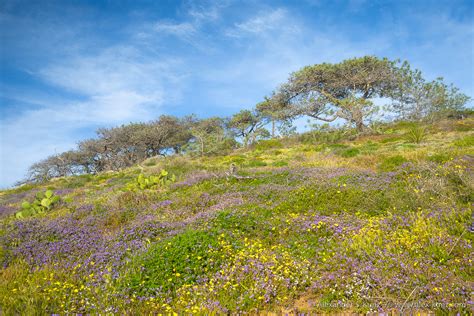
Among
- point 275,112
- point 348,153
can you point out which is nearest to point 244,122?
point 275,112

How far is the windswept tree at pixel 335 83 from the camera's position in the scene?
37.2 m

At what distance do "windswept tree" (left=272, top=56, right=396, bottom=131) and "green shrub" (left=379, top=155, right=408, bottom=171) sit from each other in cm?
2381

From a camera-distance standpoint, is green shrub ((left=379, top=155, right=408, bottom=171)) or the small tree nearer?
green shrub ((left=379, top=155, right=408, bottom=171))

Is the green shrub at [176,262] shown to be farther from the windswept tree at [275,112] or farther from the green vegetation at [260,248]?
the windswept tree at [275,112]

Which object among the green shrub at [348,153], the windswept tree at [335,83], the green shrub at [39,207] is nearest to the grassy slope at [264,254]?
the green shrub at [39,207]

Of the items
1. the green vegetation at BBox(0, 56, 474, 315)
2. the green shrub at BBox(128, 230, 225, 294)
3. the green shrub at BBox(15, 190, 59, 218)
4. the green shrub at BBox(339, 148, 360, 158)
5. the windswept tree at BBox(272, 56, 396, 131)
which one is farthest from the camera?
the windswept tree at BBox(272, 56, 396, 131)

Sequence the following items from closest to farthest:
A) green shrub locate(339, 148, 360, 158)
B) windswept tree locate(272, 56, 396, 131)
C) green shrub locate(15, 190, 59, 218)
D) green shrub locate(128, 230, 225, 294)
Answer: green shrub locate(128, 230, 225, 294) → green shrub locate(15, 190, 59, 218) → green shrub locate(339, 148, 360, 158) → windswept tree locate(272, 56, 396, 131)

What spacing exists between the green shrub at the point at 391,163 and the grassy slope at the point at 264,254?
223cm

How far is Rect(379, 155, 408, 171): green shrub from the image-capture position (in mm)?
10898

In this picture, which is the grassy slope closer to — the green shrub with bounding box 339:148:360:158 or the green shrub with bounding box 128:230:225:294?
the green shrub with bounding box 128:230:225:294

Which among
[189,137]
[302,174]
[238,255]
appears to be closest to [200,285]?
[238,255]

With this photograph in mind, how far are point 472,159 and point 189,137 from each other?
48143 mm

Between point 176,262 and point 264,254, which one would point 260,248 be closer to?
point 264,254

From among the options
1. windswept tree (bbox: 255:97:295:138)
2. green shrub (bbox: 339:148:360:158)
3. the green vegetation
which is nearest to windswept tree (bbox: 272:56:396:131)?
windswept tree (bbox: 255:97:295:138)
